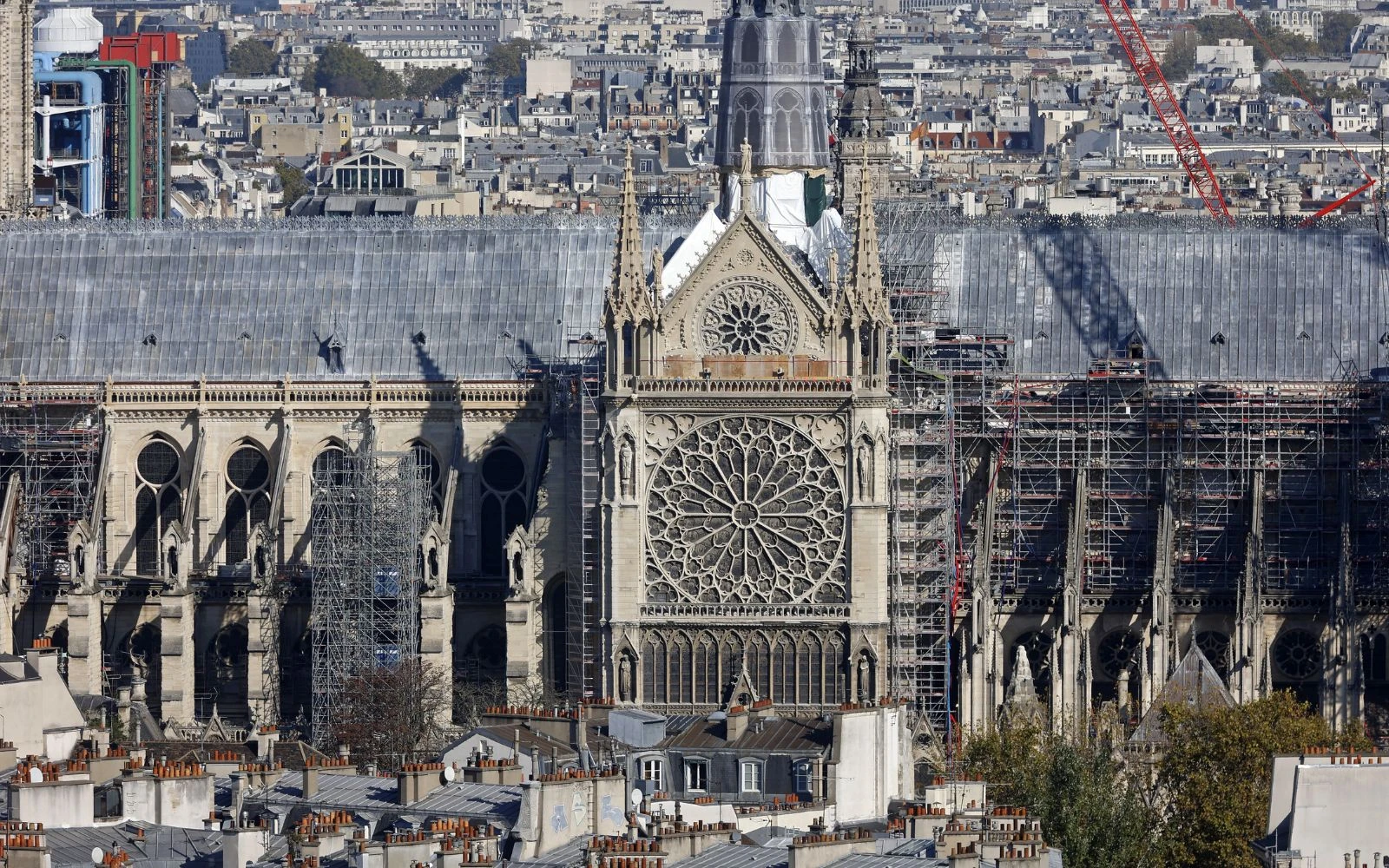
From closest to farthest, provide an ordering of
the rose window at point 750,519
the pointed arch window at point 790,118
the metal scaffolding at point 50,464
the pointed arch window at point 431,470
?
the rose window at point 750,519 → the pointed arch window at point 790,118 → the pointed arch window at point 431,470 → the metal scaffolding at point 50,464

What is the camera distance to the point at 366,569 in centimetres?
14238

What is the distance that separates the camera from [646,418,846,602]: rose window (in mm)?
135000

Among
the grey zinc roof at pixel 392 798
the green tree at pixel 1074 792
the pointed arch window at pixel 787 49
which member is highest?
the pointed arch window at pixel 787 49

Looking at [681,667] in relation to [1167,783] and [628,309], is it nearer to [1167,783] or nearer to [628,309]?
[628,309]

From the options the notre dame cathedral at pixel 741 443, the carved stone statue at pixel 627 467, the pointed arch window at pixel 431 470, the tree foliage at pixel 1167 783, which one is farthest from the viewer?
the pointed arch window at pixel 431 470

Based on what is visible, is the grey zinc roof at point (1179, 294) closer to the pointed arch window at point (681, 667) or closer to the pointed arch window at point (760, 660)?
the pointed arch window at point (760, 660)

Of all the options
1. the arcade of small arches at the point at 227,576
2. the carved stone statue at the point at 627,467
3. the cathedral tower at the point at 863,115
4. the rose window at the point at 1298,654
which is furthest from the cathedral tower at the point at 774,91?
the cathedral tower at the point at 863,115

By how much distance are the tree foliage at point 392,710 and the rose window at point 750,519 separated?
568cm

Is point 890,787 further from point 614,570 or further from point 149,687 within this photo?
point 149,687

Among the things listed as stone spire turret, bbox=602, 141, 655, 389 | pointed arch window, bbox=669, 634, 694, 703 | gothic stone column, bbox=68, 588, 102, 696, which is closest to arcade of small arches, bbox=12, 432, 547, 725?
gothic stone column, bbox=68, 588, 102, 696

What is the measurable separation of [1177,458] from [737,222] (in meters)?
14.1

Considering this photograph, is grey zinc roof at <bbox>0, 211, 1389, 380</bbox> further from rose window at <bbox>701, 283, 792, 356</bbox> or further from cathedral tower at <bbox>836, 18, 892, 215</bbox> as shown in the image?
cathedral tower at <bbox>836, 18, 892, 215</bbox>

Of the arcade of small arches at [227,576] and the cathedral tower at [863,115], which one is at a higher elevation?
the cathedral tower at [863,115]

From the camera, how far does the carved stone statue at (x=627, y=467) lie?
134875mm
